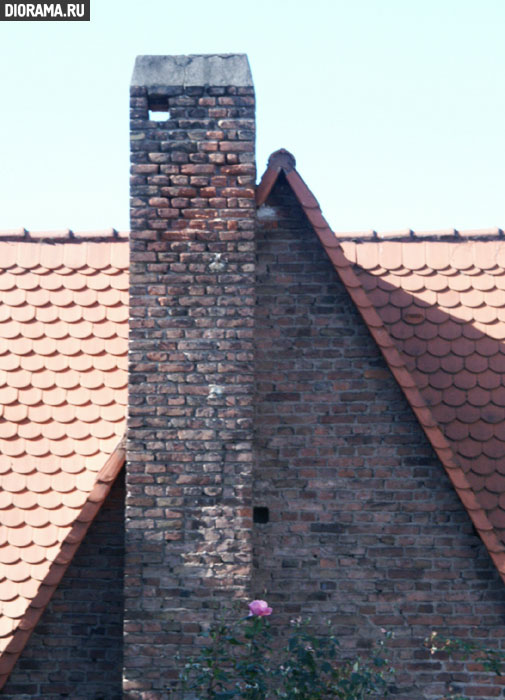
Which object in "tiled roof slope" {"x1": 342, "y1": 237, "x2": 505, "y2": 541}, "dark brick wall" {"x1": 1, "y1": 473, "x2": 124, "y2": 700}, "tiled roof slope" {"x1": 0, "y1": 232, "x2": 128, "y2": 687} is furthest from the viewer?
"tiled roof slope" {"x1": 342, "y1": 237, "x2": 505, "y2": 541}

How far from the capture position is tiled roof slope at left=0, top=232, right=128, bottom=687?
20.6 feet

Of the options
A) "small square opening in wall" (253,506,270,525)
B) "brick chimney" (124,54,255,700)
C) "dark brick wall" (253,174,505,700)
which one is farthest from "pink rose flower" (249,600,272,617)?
"small square opening in wall" (253,506,270,525)

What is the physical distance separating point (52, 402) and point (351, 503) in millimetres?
2249

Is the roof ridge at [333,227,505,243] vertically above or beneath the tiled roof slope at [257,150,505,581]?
above

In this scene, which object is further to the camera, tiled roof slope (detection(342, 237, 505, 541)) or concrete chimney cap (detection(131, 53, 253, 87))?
tiled roof slope (detection(342, 237, 505, 541))

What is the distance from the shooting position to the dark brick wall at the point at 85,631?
21.0ft

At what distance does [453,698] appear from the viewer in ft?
20.0

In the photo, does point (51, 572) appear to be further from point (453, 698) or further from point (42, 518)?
point (453, 698)

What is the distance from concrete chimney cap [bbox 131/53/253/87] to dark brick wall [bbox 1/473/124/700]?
266cm

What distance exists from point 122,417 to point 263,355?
1.08 meters

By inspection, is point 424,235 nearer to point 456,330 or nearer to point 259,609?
point 456,330

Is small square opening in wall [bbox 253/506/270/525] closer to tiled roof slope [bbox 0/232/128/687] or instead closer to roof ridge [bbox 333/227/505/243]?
tiled roof slope [bbox 0/232/128/687]

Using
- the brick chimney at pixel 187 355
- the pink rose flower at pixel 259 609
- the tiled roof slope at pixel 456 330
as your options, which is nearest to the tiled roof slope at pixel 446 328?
the tiled roof slope at pixel 456 330

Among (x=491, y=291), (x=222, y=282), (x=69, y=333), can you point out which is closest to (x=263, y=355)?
(x=222, y=282)
